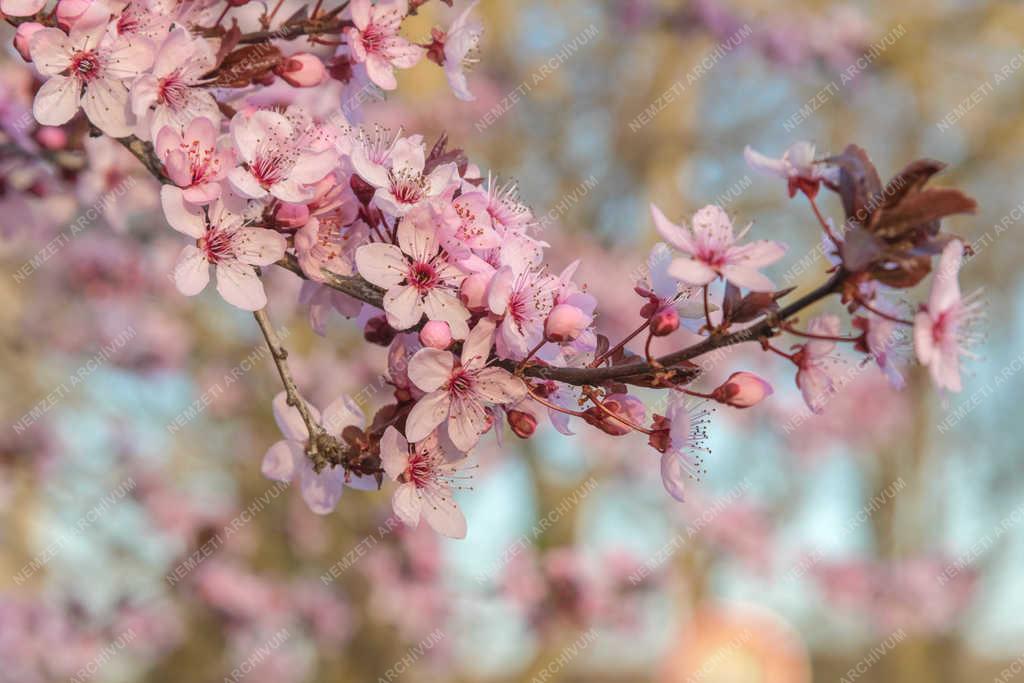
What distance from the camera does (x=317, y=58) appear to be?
153 cm

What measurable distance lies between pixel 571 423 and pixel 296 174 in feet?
1.73

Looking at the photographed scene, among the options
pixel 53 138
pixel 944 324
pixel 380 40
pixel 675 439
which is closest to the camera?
pixel 944 324

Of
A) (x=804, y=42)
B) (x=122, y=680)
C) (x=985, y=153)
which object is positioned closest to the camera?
(x=804, y=42)

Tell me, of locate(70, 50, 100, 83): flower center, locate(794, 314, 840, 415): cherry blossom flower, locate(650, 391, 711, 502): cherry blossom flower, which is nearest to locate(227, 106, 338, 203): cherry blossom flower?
locate(70, 50, 100, 83): flower center

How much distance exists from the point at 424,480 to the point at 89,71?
2.53ft

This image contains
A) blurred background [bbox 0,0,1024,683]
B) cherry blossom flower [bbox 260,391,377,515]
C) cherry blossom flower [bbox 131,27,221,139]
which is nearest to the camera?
cherry blossom flower [bbox 131,27,221,139]

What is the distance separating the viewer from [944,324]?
1.13 m

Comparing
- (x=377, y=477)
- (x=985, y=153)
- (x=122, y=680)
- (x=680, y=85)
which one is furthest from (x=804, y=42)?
(x=122, y=680)

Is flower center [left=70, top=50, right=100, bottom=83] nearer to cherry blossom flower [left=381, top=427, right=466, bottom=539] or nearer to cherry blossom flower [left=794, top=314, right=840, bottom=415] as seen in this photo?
cherry blossom flower [left=381, top=427, right=466, bottom=539]

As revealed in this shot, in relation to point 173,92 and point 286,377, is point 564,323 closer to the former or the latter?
point 286,377

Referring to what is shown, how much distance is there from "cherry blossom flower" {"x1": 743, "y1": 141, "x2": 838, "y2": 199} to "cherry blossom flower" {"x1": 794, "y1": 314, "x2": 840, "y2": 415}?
18 centimetres

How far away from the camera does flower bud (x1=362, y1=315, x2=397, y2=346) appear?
1.35 meters

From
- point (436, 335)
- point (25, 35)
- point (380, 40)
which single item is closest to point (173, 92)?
point (25, 35)

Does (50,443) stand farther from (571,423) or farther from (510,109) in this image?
(571,423)
